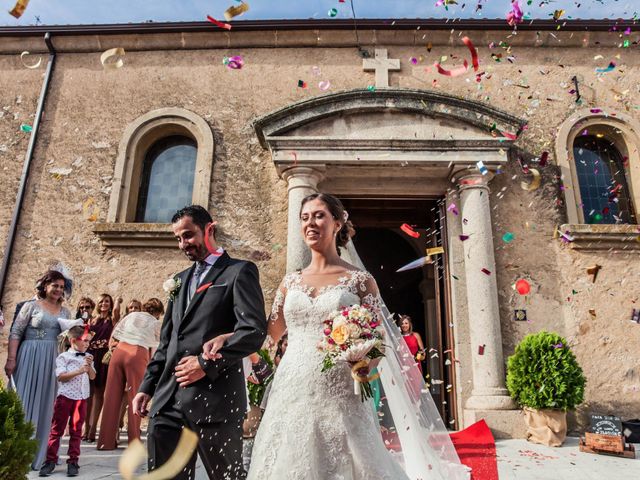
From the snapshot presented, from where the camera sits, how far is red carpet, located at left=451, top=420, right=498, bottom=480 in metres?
4.44

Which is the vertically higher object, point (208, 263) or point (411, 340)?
point (208, 263)

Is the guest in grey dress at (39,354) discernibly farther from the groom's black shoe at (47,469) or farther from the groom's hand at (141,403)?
the groom's hand at (141,403)

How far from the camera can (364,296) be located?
2.89m

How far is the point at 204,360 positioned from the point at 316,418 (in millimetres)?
805

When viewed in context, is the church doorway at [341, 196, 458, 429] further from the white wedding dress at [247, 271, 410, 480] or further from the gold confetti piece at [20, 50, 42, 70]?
the gold confetti piece at [20, 50, 42, 70]

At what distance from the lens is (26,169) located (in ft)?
26.5

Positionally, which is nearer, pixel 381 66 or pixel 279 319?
pixel 279 319

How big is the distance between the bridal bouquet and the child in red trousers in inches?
122

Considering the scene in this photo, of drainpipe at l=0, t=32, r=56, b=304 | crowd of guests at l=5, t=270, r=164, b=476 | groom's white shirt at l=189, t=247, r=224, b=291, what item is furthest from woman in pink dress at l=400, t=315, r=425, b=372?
drainpipe at l=0, t=32, r=56, b=304

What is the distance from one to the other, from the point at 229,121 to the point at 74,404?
210 inches

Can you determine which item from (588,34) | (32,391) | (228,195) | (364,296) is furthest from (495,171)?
(32,391)

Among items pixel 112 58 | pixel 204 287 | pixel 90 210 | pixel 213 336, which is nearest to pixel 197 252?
pixel 204 287

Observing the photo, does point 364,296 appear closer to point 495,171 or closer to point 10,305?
point 495,171

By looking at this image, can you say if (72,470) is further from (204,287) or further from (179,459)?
(204,287)
